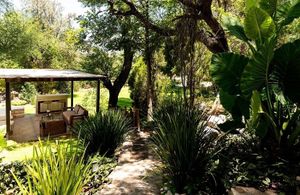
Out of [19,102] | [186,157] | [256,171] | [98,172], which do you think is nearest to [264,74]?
[256,171]

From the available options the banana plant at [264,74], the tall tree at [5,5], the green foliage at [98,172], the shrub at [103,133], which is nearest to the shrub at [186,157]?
the banana plant at [264,74]

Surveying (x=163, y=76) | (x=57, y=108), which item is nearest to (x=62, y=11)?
(x=57, y=108)

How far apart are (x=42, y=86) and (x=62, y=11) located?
1581cm

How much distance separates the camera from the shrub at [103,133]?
6.37 metres

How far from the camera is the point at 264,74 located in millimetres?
3893

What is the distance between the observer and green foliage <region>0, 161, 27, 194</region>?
5.12 meters

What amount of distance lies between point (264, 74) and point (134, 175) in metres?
3.06

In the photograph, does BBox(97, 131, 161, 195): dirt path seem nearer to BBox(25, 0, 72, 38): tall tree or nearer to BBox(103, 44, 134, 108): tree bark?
BBox(103, 44, 134, 108): tree bark

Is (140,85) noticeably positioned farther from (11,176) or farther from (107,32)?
(11,176)

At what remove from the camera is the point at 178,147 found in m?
3.90

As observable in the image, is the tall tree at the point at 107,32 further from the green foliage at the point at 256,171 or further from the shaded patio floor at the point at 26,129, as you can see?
the green foliage at the point at 256,171

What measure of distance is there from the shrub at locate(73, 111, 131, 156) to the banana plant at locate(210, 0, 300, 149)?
119 inches

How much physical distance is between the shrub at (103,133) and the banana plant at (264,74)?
302 cm

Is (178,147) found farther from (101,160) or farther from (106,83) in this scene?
(106,83)
